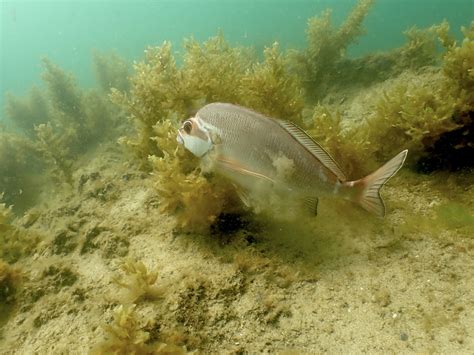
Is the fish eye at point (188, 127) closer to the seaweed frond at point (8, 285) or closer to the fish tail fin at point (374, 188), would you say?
the fish tail fin at point (374, 188)

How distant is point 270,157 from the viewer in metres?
2.74

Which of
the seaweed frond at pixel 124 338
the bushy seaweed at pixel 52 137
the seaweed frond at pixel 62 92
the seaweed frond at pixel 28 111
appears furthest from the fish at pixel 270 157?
the seaweed frond at pixel 28 111

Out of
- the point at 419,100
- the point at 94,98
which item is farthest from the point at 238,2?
the point at 419,100

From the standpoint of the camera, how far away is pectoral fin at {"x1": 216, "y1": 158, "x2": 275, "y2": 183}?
2.79 metres

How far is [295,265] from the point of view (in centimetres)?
312

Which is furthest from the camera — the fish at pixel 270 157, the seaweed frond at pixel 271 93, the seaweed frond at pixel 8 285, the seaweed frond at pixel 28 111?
the seaweed frond at pixel 28 111

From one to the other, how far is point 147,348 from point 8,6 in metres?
118

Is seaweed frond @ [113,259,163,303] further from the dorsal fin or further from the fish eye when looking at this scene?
the dorsal fin

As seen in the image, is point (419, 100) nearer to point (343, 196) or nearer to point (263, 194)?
point (343, 196)

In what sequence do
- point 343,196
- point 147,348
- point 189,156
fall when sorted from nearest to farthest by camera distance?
point 147,348 < point 343,196 < point 189,156

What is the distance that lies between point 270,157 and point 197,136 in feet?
2.21

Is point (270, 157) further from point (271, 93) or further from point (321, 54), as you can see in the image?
point (321, 54)

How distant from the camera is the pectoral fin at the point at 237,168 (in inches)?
110

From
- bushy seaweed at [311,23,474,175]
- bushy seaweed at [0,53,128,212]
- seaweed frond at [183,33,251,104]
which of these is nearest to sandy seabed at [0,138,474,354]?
bushy seaweed at [311,23,474,175]
